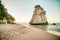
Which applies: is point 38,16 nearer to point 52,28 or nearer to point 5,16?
point 52,28

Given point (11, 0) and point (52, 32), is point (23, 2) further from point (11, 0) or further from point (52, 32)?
point (52, 32)

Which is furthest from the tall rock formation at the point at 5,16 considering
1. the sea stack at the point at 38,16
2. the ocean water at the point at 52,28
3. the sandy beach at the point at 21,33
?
the ocean water at the point at 52,28

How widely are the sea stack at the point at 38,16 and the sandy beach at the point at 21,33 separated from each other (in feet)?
0.54

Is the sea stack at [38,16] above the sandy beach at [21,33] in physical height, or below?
above

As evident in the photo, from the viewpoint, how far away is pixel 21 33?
7.23 ft

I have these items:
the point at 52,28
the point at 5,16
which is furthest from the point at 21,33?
the point at 52,28

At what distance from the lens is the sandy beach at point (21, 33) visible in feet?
7.11

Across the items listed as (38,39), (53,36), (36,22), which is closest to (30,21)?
(36,22)

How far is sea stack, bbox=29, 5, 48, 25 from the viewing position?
2309 mm

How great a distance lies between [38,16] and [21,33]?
0.48 m

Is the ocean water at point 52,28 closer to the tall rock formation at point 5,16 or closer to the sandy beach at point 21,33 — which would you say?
the sandy beach at point 21,33

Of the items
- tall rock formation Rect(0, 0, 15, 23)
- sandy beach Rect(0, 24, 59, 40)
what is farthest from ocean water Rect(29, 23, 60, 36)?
tall rock formation Rect(0, 0, 15, 23)

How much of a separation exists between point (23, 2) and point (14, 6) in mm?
198

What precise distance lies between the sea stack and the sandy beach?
0.54 feet
